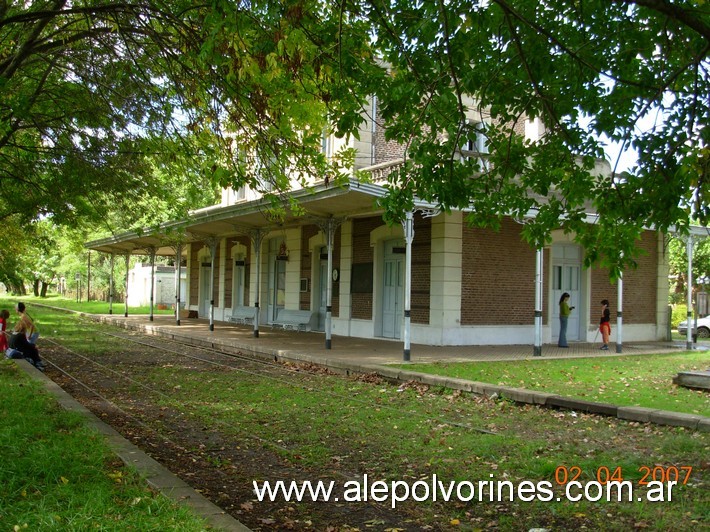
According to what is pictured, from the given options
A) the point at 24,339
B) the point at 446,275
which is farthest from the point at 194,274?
the point at 24,339

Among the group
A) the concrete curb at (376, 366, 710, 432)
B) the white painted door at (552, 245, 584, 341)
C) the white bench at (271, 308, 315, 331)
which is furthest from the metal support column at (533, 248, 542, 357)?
the white bench at (271, 308, 315, 331)

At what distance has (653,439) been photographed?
24.6 feet

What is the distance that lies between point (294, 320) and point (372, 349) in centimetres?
744

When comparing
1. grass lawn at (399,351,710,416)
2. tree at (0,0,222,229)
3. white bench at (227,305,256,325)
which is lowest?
grass lawn at (399,351,710,416)

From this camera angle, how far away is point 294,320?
23703mm

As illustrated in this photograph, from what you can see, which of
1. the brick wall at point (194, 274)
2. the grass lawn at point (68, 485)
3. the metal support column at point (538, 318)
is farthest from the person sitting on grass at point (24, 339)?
the brick wall at point (194, 274)

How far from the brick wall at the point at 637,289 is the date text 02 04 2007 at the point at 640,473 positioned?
15778 millimetres

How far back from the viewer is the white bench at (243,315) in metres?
26.9

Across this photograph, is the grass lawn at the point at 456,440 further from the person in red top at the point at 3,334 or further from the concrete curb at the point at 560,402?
the person in red top at the point at 3,334

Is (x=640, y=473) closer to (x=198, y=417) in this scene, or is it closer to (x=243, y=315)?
(x=198, y=417)

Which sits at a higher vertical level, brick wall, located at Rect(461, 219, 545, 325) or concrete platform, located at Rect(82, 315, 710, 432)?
brick wall, located at Rect(461, 219, 545, 325)

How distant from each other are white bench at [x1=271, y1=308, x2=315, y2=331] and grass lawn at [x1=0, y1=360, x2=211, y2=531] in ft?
51.5

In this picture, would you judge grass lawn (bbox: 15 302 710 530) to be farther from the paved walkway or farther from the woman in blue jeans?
the woman in blue jeans

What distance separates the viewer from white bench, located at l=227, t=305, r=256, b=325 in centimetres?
2694
